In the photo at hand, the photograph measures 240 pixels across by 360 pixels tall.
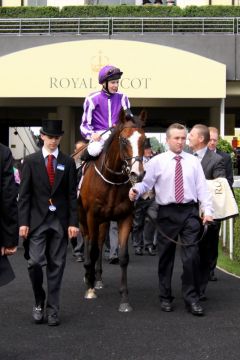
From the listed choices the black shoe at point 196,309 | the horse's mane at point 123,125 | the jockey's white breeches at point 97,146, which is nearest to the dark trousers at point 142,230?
the jockey's white breeches at point 97,146

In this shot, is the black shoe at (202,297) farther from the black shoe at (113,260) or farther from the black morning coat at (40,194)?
the black shoe at (113,260)

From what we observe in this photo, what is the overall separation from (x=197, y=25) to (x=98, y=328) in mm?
19080

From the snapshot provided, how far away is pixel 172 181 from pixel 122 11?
60.7 feet

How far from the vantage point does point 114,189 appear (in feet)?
24.0

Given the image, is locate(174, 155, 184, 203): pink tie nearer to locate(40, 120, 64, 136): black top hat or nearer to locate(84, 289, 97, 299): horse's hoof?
locate(40, 120, 64, 136): black top hat

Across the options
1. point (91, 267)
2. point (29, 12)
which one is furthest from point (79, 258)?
point (29, 12)

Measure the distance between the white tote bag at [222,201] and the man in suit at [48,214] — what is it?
1.79 meters

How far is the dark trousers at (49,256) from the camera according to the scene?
6227 millimetres

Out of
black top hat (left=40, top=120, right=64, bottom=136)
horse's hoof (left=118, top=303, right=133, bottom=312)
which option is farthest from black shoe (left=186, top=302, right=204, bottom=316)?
black top hat (left=40, top=120, right=64, bottom=136)

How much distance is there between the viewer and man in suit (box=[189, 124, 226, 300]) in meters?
7.48

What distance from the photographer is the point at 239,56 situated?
23484mm

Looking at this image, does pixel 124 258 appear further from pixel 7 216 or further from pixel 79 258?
pixel 79 258

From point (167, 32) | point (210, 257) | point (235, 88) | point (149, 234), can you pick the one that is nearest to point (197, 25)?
point (167, 32)

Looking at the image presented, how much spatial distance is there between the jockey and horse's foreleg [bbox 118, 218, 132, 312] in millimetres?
923
